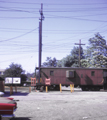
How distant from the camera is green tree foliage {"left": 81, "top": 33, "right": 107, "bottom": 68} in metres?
42.9

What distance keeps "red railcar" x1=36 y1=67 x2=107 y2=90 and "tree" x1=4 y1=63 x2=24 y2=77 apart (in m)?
29.8

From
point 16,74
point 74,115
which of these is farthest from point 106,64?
point 74,115

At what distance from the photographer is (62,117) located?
7859 millimetres

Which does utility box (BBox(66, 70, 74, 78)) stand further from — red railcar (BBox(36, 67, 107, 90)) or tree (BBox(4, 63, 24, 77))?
tree (BBox(4, 63, 24, 77))

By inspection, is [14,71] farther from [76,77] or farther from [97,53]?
[76,77]

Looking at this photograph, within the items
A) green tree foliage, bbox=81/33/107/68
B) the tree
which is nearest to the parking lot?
green tree foliage, bbox=81/33/107/68

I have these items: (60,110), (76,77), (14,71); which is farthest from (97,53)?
(60,110)

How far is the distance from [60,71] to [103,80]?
6982mm

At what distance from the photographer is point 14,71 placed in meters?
55.9

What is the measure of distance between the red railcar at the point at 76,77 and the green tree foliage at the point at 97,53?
49.1 feet

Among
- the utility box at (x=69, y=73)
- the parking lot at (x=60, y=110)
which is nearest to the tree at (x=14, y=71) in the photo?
the utility box at (x=69, y=73)

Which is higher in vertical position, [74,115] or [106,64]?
[106,64]

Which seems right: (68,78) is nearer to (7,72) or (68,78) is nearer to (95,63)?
(95,63)

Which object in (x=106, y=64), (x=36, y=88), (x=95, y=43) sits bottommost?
(x=36, y=88)
